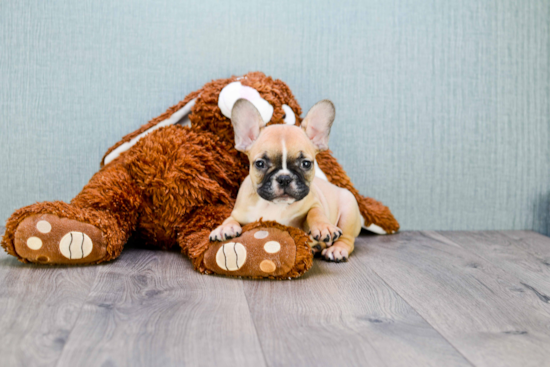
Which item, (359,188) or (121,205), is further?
(359,188)

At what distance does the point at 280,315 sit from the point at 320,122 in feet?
2.40

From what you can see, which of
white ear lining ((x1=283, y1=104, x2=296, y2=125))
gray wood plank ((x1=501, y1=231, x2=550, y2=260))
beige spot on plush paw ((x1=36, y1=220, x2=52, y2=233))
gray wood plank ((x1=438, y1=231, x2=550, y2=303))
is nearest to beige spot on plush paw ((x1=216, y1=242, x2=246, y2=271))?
beige spot on plush paw ((x1=36, y1=220, x2=52, y2=233))

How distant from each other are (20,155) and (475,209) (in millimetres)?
2193

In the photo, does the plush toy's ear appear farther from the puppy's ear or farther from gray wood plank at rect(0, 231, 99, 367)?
gray wood plank at rect(0, 231, 99, 367)

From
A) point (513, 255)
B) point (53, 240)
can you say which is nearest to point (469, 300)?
point (513, 255)

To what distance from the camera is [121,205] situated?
1974mm

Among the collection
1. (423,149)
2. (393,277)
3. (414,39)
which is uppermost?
(414,39)

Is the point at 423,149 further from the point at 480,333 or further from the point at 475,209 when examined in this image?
the point at 480,333

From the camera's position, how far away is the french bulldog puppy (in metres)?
1.73

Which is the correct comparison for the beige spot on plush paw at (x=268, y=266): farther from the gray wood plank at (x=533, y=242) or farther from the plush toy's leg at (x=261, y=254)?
the gray wood plank at (x=533, y=242)

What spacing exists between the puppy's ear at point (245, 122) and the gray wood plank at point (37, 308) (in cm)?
66

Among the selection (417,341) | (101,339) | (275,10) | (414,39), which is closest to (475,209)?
(414,39)

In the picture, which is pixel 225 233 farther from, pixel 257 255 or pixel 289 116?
pixel 289 116

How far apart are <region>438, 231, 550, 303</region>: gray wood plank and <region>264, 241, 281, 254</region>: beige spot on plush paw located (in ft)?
2.57
